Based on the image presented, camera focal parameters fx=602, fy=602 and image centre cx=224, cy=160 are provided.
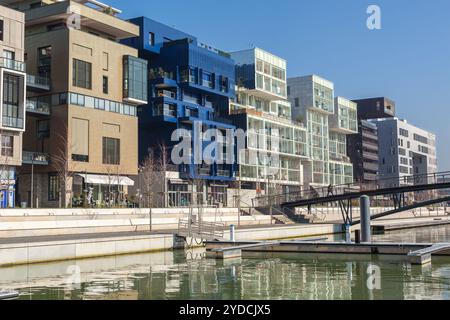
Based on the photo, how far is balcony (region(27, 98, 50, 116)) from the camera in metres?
60.7

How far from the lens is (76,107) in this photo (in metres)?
62.4

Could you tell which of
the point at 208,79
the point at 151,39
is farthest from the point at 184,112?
the point at 151,39

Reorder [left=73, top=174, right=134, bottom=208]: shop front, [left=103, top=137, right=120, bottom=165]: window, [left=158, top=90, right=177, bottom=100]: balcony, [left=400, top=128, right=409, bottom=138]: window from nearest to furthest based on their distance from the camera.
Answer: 1. [left=73, top=174, right=134, bottom=208]: shop front
2. [left=103, top=137, right=120, bottom=165]: window
3. [left=158, top=90, right=177, bottom=100]: balcony
4. [left=400, top=128, right=409, bottom=138]: window

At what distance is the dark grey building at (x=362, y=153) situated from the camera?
139250 mm

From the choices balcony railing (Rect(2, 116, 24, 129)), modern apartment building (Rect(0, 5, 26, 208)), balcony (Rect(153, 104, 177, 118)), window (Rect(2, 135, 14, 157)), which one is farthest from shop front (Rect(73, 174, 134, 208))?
balcony (Rect(153, 104, 177, 118))

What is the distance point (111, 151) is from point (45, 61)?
11.9 metres

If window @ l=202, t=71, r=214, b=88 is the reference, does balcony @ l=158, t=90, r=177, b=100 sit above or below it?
below

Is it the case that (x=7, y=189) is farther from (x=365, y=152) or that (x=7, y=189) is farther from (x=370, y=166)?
(x=370, y=166)

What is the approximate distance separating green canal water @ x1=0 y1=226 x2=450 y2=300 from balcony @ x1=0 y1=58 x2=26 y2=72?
105 ft

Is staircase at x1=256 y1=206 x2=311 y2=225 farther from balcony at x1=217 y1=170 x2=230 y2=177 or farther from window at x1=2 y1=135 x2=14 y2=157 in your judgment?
window at x1=2 y1=135 x2=14 y2=157

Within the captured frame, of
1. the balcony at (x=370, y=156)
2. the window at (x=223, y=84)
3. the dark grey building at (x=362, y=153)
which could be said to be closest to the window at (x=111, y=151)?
the window at (x=223, y=84)

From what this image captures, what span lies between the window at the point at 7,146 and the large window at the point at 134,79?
1587 cm

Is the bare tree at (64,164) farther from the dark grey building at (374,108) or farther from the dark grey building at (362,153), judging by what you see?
the dark grey building at (374,108)
